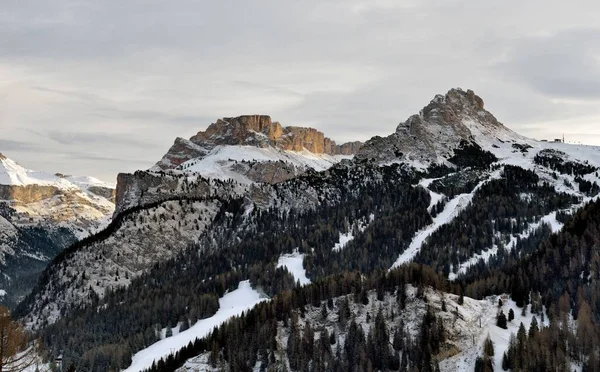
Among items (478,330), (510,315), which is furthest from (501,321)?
(478,330)

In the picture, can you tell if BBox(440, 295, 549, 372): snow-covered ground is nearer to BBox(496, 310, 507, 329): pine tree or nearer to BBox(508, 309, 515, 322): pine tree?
BBox(508, 309, 515, 322): pine tree

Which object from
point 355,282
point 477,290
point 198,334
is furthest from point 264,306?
point 477,290

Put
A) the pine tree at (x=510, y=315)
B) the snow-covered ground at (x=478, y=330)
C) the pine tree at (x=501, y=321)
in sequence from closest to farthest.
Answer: the snow-covered ground at (x=478, y=330) < the pine tree at (x=501, y=321) < the pine tree at (x=510, y=315)

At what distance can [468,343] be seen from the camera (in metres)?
120

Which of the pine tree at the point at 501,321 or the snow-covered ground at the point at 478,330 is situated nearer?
the snow-covered ground at the point at 478,330

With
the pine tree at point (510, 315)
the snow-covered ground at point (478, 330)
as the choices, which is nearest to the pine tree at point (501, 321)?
the snow-covered ground at point (478, 330)

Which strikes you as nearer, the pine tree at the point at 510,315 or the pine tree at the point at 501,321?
the pine tree at the point at 501,321

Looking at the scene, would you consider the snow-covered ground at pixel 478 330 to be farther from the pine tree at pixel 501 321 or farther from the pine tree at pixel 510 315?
the pine tree at pixel 501 321

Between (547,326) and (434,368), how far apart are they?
28705 millimetres

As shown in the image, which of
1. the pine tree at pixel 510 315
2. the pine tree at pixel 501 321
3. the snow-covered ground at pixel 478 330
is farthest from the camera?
the pine tree at pixel 510 315

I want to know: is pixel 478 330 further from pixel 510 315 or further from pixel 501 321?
pixel 510 315

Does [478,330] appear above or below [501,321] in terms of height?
below

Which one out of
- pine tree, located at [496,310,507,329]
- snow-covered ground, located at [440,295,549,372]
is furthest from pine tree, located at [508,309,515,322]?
pine tree, located at [496,310,507,329]

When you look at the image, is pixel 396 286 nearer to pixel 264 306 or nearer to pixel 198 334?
pixel 264 306
